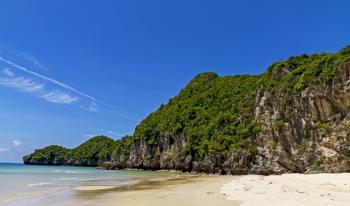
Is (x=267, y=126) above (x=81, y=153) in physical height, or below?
below

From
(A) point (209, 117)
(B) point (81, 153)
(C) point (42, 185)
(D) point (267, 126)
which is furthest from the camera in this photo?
(B) point (81, 153)

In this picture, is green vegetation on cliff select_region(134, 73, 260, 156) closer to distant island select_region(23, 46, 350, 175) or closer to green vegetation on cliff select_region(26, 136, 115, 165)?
distant island select_region(23, 46, 350, 175)

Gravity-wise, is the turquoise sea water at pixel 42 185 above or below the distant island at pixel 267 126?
below

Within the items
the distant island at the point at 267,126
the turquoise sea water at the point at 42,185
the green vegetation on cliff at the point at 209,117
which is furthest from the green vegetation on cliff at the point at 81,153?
the turquoise sea water at the point at 42,185

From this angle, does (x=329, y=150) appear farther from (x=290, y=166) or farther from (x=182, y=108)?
(x=182, y=108)

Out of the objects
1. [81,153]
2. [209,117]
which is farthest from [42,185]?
[81,153]

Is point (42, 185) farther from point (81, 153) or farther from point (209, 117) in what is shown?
point (81, 153)

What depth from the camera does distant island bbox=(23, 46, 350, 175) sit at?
35.6m

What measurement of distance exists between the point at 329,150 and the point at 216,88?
50122mm

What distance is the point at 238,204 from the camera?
13938mm

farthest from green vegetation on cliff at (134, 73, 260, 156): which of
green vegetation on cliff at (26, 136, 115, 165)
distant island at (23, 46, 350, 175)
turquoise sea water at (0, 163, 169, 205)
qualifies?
green vegetation on cliff at (26, 136, 115, 165)

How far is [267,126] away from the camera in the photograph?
45844 millimetres

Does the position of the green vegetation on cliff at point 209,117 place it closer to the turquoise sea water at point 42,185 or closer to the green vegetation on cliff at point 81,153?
the turquoise sea water at point 42,185

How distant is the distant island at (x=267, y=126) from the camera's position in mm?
35631
